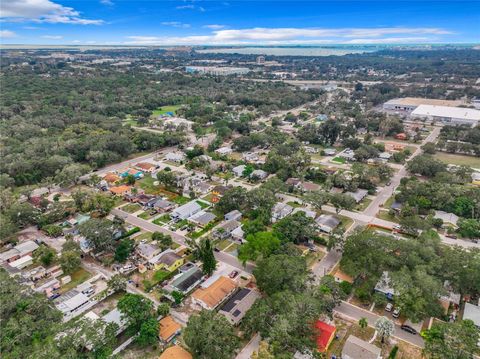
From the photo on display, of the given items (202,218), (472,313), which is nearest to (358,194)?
(472,313)

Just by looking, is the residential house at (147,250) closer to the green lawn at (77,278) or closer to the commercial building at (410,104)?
the green lawn at (77,278)

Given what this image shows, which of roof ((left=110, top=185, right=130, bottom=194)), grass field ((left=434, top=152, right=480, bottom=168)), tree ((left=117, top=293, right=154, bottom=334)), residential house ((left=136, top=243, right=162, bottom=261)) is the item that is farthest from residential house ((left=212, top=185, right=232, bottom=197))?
grass field ((left=434, top=152, right=480, bottom=168))

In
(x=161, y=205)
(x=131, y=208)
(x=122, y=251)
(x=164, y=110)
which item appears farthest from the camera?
(x=164, y=110)

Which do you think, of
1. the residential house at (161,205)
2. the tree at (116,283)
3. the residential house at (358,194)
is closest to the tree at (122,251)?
the tree at (116,283)

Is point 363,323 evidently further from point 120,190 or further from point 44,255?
point 120,190

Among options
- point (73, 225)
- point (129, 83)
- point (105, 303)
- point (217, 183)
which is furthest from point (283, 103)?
point (105, 303)

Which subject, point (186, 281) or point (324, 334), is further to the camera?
point (186, 281)
